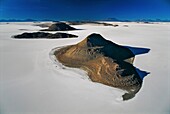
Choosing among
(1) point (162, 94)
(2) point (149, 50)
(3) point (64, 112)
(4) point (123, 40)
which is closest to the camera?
(3) point (64, 112)

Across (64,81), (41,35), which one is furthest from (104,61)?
(41,35)

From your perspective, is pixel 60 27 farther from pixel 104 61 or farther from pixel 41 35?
pixel 104 61

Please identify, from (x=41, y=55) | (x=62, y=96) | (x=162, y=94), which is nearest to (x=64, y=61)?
(x=41, y=55)

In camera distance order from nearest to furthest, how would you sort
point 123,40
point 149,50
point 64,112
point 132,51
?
point 64,112, point 123,40, point 132,51, point 149,50

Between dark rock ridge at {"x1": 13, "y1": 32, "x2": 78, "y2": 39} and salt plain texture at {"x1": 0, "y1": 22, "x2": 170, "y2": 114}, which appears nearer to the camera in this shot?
salt plain texture at {"x1": 0, "y1": 22, "x2": 170, "y2": 114}

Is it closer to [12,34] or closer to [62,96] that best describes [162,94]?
[62,96]

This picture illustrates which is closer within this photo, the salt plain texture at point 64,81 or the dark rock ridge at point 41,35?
the salt plain texture at point 64,81

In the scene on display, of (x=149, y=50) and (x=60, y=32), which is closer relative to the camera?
(x=60, y=32)
